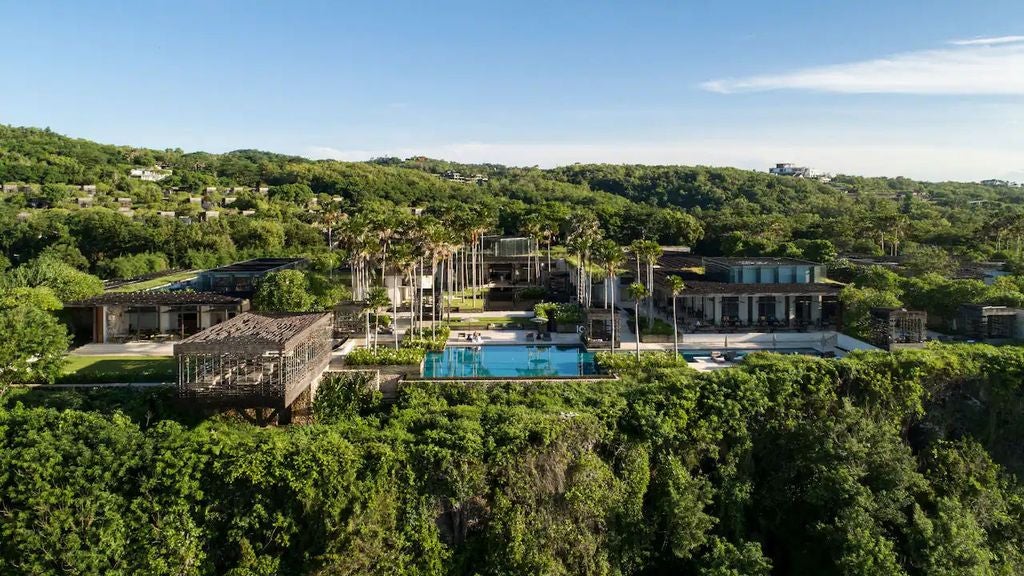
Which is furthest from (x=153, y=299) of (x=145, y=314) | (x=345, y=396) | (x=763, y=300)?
(x=763, y=300)

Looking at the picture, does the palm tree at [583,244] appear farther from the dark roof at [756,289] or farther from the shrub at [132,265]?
the shrub at [132,265]

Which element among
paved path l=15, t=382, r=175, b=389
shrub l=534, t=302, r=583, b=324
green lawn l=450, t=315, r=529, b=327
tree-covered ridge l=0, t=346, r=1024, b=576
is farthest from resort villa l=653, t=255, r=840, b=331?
paved path l=15, t=382, r=175, b=389

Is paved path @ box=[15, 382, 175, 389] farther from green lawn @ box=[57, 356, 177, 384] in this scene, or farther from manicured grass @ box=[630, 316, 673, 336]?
manicured grass @ box=[630, 316, 673, 336]

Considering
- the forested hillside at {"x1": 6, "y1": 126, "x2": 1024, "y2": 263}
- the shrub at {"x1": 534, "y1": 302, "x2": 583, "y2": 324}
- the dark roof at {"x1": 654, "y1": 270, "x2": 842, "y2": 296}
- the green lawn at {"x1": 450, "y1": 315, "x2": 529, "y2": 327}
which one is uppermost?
the forested hillside at {"x1": 6, "y1": 126, "x2": 1024, "y2": 263}

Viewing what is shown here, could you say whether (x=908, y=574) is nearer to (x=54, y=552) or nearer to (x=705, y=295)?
(x=705, y=295)

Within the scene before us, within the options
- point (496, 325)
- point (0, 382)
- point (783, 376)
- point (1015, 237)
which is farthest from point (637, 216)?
point (0, 382)

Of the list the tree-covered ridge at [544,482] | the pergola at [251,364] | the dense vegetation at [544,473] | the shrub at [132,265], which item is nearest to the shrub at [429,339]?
the dense vegetation at [544,473]
